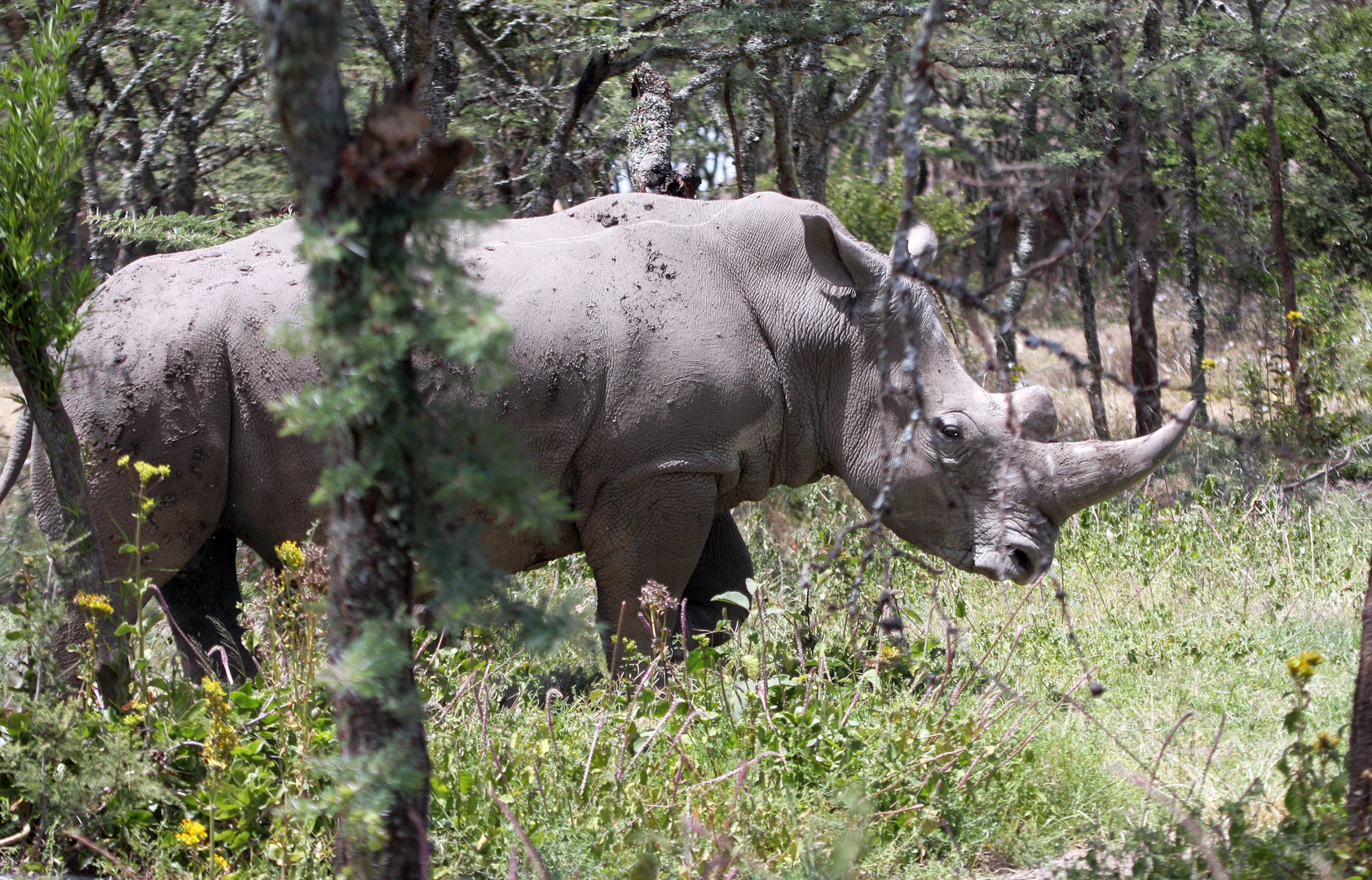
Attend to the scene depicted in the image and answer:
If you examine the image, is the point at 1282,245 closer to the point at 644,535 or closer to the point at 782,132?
the point at 782,132

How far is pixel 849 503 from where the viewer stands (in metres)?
7.73

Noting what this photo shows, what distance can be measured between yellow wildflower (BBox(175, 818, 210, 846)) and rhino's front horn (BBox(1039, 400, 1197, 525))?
10.9 feet

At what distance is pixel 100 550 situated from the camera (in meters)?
3.62

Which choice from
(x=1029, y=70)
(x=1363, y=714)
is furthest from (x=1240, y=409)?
(x=1363, y=714)

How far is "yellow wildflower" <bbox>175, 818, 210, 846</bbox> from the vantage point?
2883 mm

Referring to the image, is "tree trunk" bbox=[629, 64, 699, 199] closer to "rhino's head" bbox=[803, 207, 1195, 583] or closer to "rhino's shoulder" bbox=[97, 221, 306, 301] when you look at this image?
"rhino's head" bbox=[803, 207, 1195, 583]

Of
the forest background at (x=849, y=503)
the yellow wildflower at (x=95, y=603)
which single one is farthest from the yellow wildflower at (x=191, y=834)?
the yellow wildflower at (x=95, y=603)

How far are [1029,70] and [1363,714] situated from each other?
23.0 feet

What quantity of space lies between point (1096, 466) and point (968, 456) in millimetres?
498

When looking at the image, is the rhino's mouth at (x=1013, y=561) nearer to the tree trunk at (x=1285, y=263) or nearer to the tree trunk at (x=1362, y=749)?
the tree trunk at (x=1362, y=749)

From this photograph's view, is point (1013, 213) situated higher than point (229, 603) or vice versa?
point (1013, 213)

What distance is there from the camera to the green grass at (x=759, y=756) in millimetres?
3098

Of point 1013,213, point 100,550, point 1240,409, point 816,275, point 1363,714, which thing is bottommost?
point 1240,409

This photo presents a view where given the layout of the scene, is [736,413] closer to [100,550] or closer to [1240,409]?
[100,550]
